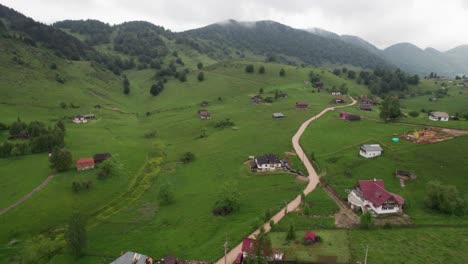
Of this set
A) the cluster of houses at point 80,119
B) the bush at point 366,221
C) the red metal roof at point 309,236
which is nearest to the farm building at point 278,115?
the bush at point 366,221

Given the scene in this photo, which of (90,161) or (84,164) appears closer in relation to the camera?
(84,164)

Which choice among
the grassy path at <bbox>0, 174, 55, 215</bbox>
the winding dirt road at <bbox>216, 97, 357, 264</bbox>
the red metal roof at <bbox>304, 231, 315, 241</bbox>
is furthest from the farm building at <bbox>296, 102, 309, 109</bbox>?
the grassy path at <bbox>0, 174, 55, 215</bbox>

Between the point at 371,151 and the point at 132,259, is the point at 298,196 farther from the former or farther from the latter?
the point at 132,259

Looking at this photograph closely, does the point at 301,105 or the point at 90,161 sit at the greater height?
the point at 301,105

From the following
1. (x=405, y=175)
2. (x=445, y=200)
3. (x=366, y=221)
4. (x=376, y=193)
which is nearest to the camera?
(x=366, y=221)

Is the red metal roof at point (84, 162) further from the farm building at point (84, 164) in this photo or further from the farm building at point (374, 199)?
the farm building at point (374, 199)

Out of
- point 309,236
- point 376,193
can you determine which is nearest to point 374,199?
point 376,193
